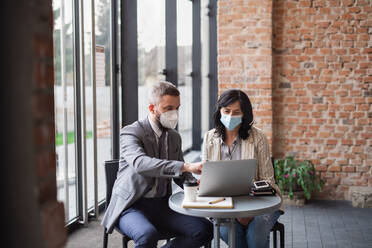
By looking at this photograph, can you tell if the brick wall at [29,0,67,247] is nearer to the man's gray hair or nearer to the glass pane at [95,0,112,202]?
the man's gray hair

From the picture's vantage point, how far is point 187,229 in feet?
8.61

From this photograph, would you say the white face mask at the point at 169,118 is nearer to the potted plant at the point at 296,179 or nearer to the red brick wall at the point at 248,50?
the red brick wall at the point at 248,50

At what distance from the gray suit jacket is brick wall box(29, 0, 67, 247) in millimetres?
1128

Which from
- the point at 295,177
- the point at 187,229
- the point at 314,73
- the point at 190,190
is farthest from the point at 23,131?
the point at 314,73

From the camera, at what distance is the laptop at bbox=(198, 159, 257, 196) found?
225 cm

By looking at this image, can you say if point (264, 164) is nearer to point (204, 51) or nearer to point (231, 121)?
point (231, 121)

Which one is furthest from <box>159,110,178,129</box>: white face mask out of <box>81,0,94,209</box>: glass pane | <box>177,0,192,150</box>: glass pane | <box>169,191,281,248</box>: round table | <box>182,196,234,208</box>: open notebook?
<box>177,0,192,150</box>: glass pane

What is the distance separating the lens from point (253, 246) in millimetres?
2598

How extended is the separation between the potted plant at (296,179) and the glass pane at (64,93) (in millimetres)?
2378

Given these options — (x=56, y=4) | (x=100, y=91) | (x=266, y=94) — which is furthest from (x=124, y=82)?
(x=266, y=94)

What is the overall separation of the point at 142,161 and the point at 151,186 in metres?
0.23

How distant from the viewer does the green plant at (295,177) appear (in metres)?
4.89

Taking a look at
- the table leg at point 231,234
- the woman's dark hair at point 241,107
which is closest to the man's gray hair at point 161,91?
the woman's dark hair at point 241,107

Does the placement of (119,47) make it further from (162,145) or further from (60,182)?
(162,145)
